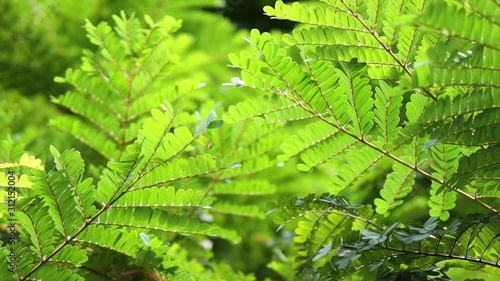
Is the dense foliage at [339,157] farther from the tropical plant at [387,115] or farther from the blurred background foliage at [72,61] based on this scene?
the blurred background foliage at [72,61]

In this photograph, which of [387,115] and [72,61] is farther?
[72,61]

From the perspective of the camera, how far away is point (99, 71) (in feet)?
3.76

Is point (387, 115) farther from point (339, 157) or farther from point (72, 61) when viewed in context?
point (72, 61)

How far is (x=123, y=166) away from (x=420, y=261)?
0.37 m

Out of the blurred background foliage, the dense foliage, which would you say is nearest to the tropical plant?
the dense foliage

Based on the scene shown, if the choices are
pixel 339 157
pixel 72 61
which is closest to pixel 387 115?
pixel 339 157

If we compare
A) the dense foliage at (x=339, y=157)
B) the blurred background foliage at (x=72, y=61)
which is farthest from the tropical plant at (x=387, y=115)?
the blurred background foliage at (x=72, y=61)

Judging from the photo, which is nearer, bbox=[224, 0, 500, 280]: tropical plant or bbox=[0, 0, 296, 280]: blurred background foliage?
bbox=[224, 0, 500, 280]: tropical plant

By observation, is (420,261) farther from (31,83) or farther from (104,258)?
(31,83)

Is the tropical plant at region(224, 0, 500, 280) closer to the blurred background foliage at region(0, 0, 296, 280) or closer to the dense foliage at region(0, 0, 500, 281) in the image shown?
the dense foliage at region(0, 0, 500, 281)

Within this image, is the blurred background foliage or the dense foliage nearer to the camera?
the dense foliage

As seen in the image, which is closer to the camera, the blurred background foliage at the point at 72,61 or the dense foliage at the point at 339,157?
the dense foliage at the point at 339,157

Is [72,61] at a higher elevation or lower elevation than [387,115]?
lower

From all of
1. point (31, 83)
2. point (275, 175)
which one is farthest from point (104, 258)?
point (31, 83)
